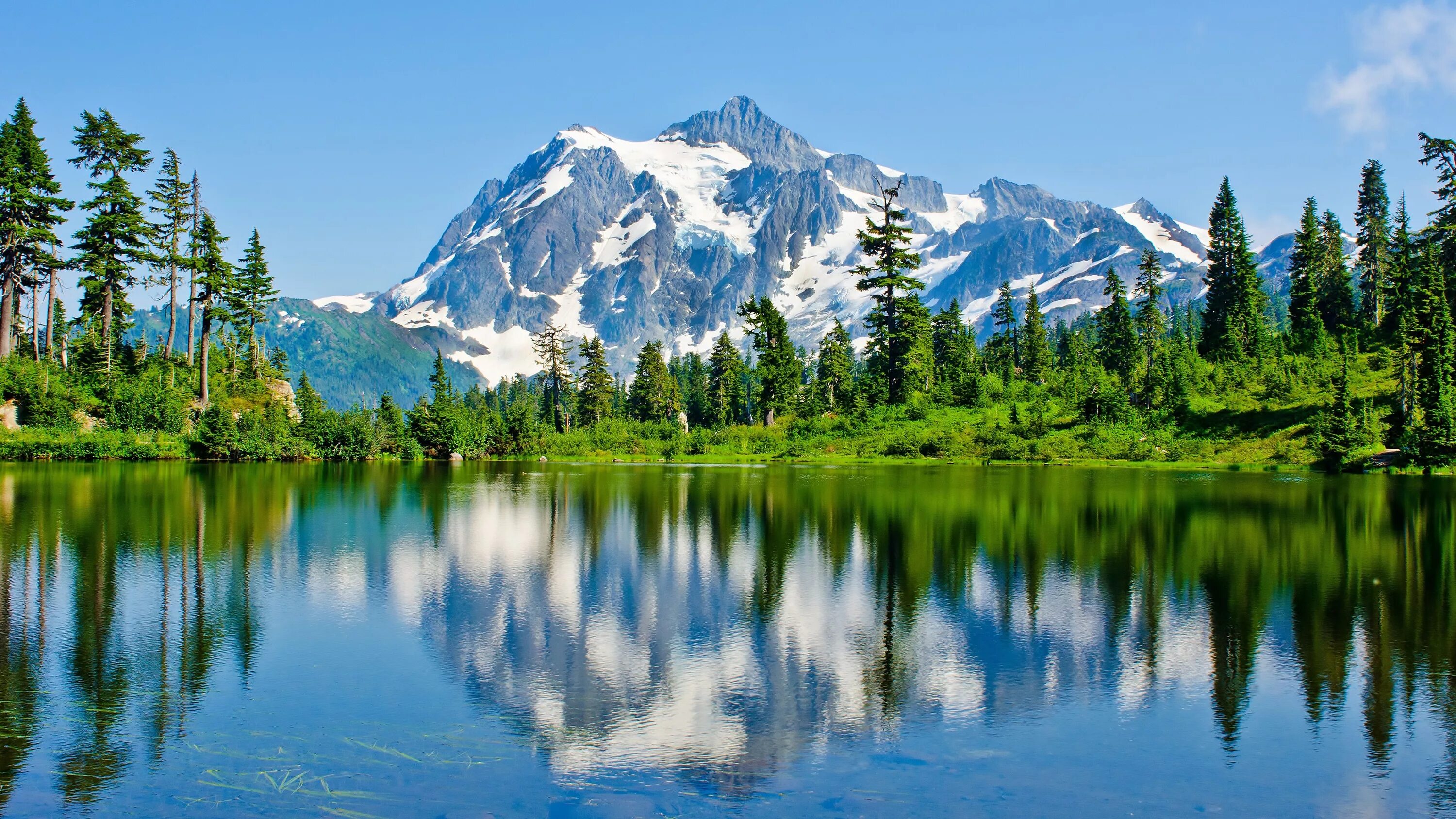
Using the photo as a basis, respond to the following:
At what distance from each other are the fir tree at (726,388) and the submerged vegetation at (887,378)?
392 inches

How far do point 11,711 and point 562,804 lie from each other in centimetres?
817

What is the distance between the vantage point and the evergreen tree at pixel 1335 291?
89.3m

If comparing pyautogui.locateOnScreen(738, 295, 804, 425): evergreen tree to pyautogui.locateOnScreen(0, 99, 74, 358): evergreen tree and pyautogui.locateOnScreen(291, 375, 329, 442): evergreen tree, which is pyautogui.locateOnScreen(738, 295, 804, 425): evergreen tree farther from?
pyautogui.locateOnScreen(0, 99, 74, 358): evergreen tree

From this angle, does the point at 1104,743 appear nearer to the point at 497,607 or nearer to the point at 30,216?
the point at 497,607

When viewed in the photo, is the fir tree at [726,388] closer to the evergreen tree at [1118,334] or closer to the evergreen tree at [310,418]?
the evergreen tree at [1118,334]

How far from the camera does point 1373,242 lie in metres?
92.4

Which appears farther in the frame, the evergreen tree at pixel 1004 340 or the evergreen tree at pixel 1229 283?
the evergreen tree at pixel 1004 340

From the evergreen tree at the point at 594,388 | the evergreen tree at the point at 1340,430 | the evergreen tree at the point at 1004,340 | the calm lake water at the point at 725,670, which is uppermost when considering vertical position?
the evergreen tree at the point at 1004,340

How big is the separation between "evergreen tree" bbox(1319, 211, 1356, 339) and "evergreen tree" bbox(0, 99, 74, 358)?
108 metres

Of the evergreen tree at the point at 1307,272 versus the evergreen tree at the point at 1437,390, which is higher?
the evergreen tree at the point at 1307,272

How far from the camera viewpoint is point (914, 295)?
8994 centimetres

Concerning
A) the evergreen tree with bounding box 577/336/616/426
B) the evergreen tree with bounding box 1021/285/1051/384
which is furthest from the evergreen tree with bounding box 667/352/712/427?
the evergreen tree with bounding box 1021/285/1051/384

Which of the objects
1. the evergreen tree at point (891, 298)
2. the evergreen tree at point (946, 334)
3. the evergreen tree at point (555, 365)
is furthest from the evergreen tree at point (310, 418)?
the evergreen tree at point (946, 334)

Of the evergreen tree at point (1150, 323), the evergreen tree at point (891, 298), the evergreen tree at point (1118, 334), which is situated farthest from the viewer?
the evergreen tree at point (1118, 334)
